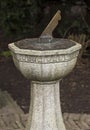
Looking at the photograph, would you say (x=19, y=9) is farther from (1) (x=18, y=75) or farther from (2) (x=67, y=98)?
(2) (x=67, y=98)

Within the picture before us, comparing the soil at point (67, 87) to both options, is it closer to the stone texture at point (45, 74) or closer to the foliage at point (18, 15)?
the foliage at point (18, 15)

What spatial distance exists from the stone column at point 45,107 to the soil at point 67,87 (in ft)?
6.02

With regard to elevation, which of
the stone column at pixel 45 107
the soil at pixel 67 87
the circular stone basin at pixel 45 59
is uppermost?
the circular stone basin at pixel 45 59

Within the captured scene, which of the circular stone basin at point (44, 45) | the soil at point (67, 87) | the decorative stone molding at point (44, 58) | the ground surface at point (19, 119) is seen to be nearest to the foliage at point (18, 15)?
the soil at point (67, 87)

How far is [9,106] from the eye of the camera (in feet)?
22.7

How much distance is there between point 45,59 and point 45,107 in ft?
1.92

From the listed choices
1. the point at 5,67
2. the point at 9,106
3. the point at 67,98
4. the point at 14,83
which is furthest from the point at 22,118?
the point at 5,67

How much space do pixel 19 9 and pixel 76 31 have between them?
3.99ft

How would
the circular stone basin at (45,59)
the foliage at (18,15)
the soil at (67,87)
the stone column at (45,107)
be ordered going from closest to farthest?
1. the circular stone basin at (45,59)
2. the stone column at (45,107)
3. the soil at (67,87)
4. the foliage at (18,15)

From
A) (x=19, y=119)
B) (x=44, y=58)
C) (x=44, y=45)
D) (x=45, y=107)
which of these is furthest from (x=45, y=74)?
(x=19, y=119)

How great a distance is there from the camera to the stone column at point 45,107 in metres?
4.90

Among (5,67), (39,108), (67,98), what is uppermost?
(39,108)

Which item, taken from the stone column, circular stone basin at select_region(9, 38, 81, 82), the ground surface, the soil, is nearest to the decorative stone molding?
circular stone basin at select_region(9, 38, 81, 82)

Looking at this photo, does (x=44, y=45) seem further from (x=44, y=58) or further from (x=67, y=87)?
(x=67, y=87)
